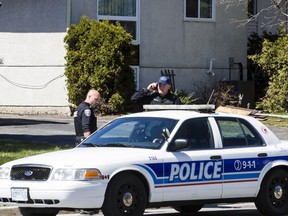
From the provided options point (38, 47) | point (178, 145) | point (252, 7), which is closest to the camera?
point (178, 145)

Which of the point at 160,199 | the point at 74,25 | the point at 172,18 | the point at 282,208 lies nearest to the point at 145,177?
the point at 160,199

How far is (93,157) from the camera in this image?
10.7 meters

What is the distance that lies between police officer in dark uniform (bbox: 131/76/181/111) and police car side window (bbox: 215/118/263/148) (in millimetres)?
1668

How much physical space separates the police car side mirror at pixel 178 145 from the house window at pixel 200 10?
19485 mm

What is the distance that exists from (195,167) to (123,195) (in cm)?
110

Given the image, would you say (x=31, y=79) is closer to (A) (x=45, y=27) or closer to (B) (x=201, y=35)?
(A) (x=45, y=27)

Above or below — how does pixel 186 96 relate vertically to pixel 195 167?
below

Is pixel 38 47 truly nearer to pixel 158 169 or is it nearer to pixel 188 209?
pixel 188 209

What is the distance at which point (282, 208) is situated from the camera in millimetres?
12047

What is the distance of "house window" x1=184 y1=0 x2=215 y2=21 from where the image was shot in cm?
3051

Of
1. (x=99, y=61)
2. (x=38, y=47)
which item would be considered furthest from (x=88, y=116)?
(x=38, y=47)

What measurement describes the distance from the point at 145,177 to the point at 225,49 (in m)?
21.0

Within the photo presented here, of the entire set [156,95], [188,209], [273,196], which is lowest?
[188,209]

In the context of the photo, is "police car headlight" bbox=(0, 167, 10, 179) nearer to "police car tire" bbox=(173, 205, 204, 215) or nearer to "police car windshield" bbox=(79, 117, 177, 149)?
"police car windshield" bbox=(79, 117, 177, 149)
